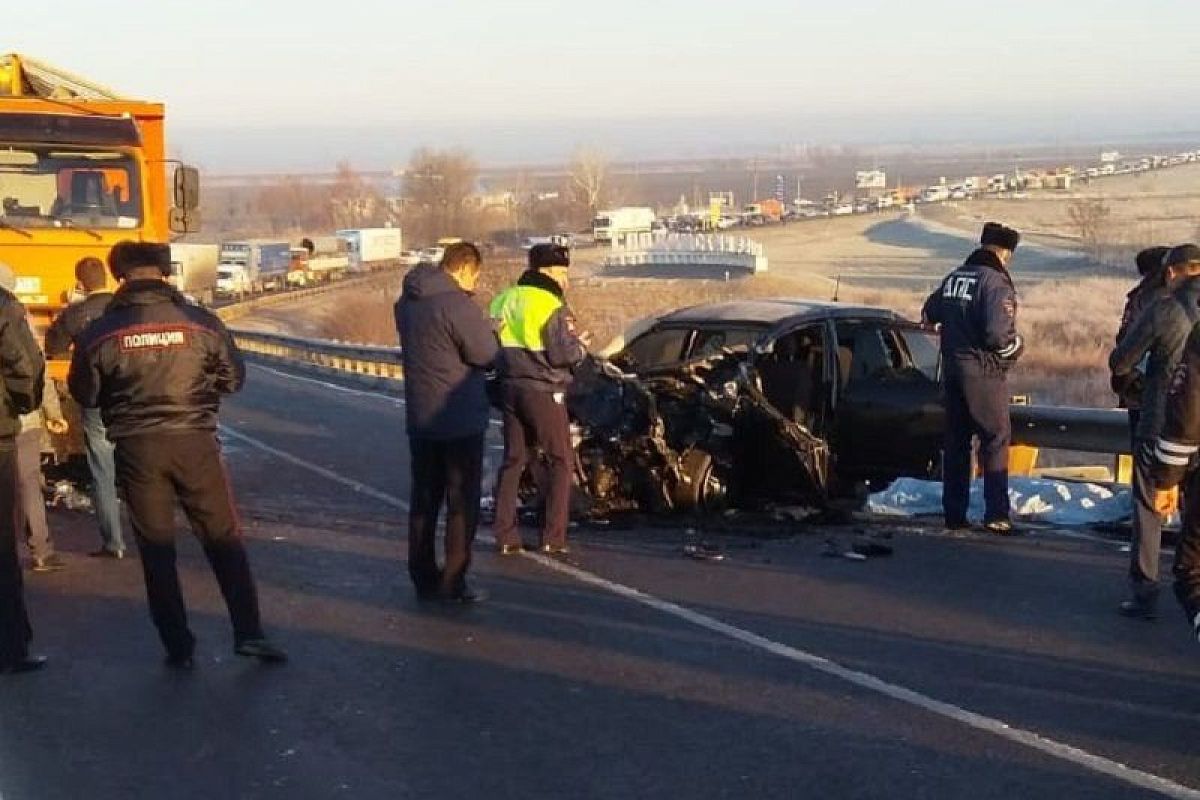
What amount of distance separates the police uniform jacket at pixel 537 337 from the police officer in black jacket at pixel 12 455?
307 centimetres

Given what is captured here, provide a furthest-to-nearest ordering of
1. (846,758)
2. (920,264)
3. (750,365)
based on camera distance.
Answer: (920,264), (750,365), (846,758)

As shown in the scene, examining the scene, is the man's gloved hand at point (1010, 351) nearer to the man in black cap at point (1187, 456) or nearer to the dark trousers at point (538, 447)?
the dark trousers at point (538, 447)

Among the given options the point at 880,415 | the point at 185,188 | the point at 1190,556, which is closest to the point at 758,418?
the point at 880,415

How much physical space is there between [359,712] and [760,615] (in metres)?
2.50

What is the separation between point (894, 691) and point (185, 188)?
29.3ft

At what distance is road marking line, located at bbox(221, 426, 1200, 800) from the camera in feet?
19.1

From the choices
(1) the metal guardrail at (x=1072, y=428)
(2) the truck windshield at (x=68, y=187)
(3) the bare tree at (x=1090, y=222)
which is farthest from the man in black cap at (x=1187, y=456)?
(3) the bare tree at (x=1090, y=222)

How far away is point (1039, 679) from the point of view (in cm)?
719

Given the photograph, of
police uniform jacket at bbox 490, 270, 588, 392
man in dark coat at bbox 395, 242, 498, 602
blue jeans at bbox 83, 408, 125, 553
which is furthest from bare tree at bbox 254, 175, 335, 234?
man in dark coat at bbox 395, 242, 498, 602

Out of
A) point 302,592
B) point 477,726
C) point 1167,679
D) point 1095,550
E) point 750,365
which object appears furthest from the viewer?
point 750,365

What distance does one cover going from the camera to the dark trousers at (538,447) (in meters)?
10.0

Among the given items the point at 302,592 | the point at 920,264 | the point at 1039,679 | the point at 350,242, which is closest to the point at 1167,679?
the point at 1039,679

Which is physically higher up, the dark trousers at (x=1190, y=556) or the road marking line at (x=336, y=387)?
the dark trousers at (x=1190, y=556)

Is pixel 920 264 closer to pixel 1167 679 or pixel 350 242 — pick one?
pixel 350 242
